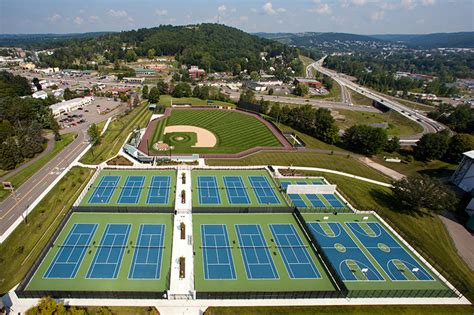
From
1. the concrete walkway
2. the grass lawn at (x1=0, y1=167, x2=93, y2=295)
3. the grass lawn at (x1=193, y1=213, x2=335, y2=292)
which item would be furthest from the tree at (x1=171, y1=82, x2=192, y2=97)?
the concrete walkway

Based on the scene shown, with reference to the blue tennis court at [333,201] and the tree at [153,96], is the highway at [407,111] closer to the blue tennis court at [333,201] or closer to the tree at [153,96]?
the blue tennis court at [333,201]

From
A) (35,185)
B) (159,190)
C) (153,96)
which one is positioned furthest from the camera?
(153,96)

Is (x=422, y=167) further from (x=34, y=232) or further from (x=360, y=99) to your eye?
(x=34, y=232)

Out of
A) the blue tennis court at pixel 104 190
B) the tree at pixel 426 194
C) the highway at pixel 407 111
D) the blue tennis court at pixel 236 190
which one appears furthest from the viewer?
the highway at pixel 407 111

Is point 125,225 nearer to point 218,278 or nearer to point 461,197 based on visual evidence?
point 218,278

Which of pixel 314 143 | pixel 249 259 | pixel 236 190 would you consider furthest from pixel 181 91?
pixel 249 259

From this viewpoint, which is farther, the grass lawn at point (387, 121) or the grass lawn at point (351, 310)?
the grass lawn at point (387, 121)

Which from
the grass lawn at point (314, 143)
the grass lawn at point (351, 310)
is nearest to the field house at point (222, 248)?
the grass lawn at point (351, 310)

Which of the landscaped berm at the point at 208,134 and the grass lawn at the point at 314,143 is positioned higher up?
the landscaped berm at the point at 208,134
